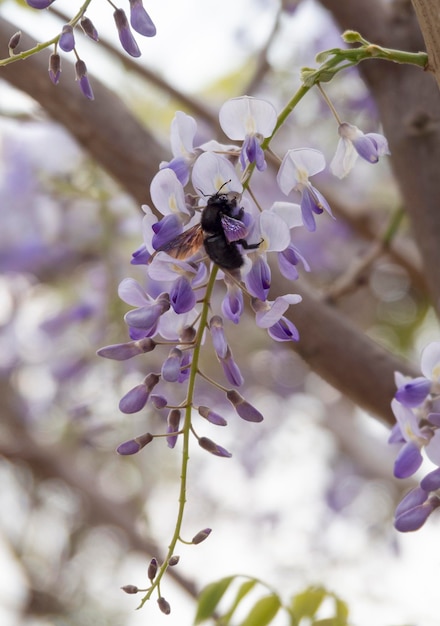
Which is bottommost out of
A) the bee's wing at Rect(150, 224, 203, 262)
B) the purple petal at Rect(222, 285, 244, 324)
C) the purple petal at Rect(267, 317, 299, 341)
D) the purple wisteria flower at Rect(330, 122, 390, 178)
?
the purple petal at Rect(267, 317, 299, 341)

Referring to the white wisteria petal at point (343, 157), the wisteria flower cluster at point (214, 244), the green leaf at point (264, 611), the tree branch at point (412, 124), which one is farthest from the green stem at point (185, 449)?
the tree branch at point (412, 124)

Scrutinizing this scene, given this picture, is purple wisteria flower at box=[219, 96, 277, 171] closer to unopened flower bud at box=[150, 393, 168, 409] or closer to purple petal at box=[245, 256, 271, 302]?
purple petal at box=[245, 256, 271, 302]

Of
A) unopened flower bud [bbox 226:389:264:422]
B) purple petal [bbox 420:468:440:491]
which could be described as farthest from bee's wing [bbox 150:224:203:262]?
purple petal [bbox 420:468:440:491]

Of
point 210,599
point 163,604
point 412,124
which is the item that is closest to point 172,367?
point 163,604

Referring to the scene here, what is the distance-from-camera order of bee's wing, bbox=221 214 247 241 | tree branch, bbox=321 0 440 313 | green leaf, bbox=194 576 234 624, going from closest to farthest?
bee's wing, bbox=221 214 247 241
green leaf, bbox=194 576 234 624
tree branch, bbox=321 0 440 313

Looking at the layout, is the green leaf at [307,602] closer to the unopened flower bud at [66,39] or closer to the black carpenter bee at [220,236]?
the black carpenter bee at [220,236]

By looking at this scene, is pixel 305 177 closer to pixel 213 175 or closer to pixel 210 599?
pixel 213 175

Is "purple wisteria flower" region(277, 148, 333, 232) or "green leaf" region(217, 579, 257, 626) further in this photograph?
"green leaf" region(217, 579, 257, 626)

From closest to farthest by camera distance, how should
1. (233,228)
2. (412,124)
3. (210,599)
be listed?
(233,228) < (210,599) < (412,124)
